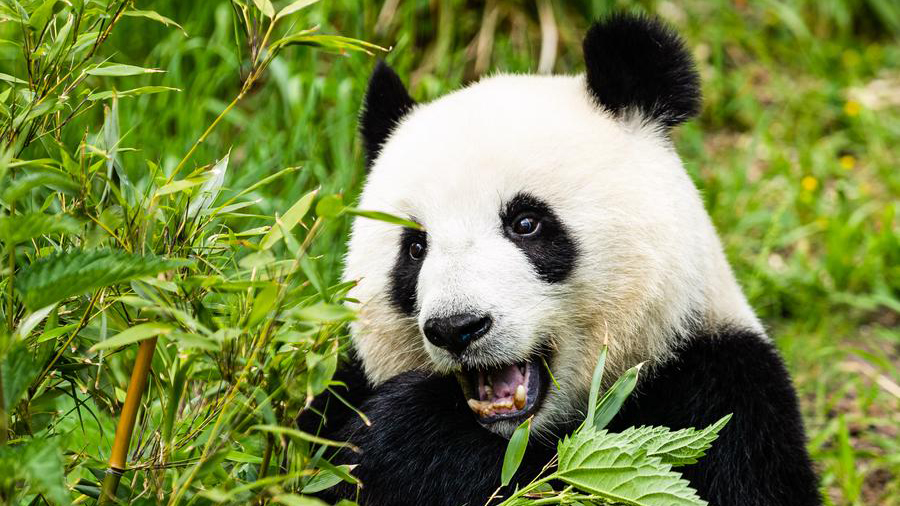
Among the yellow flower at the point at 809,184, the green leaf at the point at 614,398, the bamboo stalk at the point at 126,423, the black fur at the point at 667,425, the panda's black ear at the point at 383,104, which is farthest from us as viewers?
the yellow flower at the point at 809,184

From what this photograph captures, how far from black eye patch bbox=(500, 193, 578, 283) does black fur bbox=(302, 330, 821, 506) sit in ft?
1.21

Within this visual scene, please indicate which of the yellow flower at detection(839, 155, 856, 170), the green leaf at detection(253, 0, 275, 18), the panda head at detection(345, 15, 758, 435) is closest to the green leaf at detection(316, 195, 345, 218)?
the green leaf at detection(253, 0, 275, 18)

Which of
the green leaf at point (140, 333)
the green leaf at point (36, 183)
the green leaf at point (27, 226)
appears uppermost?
the green leaf at point (36, 183)

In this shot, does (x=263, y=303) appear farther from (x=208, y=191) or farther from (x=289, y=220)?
(x=208, y=191)

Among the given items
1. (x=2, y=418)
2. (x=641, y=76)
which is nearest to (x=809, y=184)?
(x=641, y=76)

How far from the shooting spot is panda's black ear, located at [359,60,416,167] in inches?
114

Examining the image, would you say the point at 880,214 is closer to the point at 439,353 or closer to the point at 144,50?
the point at 439,353

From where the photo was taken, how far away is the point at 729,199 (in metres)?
4.83

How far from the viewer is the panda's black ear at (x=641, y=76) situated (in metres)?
2.59

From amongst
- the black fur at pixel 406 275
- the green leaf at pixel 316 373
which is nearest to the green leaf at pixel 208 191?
the green leaf at pixel 316 373

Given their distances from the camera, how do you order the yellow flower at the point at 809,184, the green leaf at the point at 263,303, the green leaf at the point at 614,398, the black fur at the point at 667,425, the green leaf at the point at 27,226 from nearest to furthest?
1. the green leaf at the point at 27,226
2. the green leaf at the point at 263,303
3. the green leaf at the point at 614,398
4. the black fur at the point at 667,425
5. the yellow flower at the point at 809,184

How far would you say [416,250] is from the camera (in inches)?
99.1

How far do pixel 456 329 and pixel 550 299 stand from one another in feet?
1.19

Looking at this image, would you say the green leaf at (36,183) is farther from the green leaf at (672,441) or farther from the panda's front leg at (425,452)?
the green leaf at (672,441)
